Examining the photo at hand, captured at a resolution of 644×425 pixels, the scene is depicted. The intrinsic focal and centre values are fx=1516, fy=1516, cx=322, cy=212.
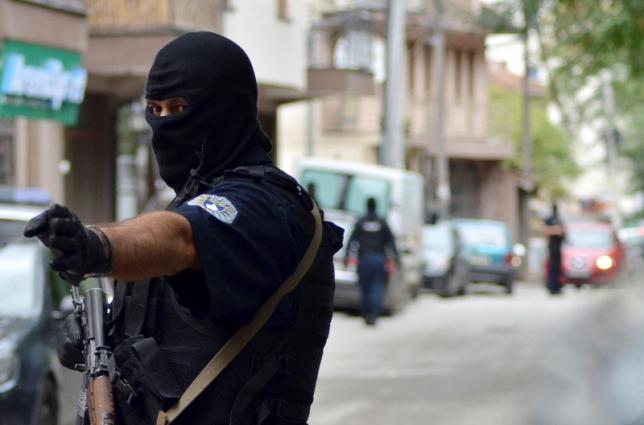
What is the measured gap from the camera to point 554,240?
26141 mm

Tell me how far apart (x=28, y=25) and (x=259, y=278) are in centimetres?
1534

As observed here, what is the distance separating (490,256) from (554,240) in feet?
23.8

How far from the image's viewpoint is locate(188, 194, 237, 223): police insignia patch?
9.62 feet

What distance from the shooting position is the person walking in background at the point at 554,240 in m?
25.6

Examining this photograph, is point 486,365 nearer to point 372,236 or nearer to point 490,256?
point 372,236

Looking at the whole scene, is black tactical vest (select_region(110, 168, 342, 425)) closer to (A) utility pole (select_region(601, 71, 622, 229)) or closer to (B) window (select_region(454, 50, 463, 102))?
(B) window (select_region(454, 50, 463, 102))

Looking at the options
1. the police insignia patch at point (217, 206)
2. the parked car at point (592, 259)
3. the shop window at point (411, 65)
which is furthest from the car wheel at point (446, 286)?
the police insignia patch at point (217, 206)

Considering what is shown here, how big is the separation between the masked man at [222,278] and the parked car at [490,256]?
29764mm

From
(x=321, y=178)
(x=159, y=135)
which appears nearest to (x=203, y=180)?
(x=159, y=135)

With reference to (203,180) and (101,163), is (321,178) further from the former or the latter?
(203,180)

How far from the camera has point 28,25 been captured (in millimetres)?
17812

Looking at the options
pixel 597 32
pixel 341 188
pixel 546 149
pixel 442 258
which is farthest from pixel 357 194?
pixel 546 149

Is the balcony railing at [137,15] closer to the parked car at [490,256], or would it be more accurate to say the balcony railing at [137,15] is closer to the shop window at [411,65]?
the parked car at [490,256]

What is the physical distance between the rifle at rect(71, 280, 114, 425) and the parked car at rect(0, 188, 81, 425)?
4.75 m
